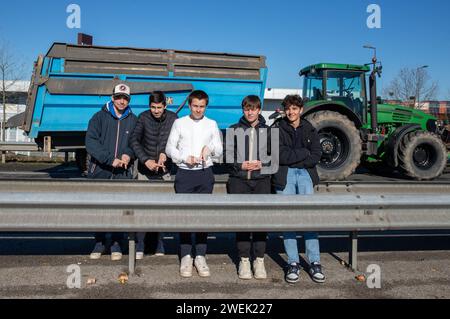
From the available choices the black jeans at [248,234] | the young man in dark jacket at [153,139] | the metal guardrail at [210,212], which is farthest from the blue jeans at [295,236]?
the young man in dark jacket at [153,139]

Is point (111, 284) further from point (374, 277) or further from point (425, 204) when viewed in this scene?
point (425, 204)

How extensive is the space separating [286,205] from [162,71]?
657 cm

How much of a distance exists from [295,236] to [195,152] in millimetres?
1209

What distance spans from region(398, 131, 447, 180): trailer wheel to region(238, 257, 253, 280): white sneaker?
7.64 m

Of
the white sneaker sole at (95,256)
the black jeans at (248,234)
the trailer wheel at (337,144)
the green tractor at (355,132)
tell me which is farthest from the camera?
the green tractor at (355,132)

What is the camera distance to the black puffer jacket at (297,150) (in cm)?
416

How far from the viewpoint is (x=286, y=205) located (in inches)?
147

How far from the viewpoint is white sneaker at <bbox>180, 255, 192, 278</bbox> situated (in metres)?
3.99

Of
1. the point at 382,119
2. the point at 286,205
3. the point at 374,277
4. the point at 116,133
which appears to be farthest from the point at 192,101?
the point at 382,119

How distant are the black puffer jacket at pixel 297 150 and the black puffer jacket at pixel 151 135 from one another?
1.16 metres

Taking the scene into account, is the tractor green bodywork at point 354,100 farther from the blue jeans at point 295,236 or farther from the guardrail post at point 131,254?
the guardrail post at point 131,254

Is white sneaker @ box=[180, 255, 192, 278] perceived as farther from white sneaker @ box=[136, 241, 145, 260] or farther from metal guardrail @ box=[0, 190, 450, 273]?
white sneaker @ box=[136, 241, 145, 260]

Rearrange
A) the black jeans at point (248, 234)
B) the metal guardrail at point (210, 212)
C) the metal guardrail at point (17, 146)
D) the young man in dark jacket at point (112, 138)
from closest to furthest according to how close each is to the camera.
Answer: the metal guardrail at point (210, 212)
the black jeans at point (248, 234)
the young man in dark jacket at point (112, 138)
the metal guardrail at point (17, 146)

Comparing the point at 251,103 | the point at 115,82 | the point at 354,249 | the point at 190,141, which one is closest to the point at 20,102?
the point at 115,82
